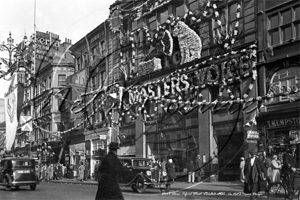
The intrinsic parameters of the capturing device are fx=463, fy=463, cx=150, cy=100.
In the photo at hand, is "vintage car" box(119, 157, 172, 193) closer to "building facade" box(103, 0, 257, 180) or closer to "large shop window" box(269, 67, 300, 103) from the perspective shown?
"building facade" box(103, 0, 257, 180)

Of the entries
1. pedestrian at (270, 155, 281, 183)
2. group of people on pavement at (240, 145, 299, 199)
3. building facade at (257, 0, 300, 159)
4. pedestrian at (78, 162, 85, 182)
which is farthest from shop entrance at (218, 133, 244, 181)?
pedestrian at (78, 162, 85, 182)

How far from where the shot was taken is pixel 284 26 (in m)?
17.6

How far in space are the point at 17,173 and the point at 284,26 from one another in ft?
50.4

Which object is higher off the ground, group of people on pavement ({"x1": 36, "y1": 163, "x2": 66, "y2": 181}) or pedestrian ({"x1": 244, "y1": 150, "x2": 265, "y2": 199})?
pedestrian ({"x1": 244, "y1": 150, "x2": 265, "y2": 199})

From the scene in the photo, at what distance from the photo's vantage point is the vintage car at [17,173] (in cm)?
2405

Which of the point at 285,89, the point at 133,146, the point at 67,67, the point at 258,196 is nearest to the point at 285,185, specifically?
the point at 258,196

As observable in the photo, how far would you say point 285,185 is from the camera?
1505cm

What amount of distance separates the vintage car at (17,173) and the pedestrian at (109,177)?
1661cm

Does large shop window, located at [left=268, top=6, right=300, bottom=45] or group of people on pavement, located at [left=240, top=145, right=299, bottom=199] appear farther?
large shop window, located at [left=268, top=6, right=300, bottom=45]

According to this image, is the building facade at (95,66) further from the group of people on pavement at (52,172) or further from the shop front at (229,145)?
the group of people on pavement at (52,172)

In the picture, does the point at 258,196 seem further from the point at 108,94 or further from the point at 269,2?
the point at 269,2

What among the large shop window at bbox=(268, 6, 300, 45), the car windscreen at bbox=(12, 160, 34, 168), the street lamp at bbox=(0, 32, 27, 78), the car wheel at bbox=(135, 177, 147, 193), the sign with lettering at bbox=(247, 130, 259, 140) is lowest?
the car wheel at bbox=(135, 177, 147, 193)

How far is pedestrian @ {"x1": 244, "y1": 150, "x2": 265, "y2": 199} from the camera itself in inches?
590

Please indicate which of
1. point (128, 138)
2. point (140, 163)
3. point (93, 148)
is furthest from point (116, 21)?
point (93, 148)
